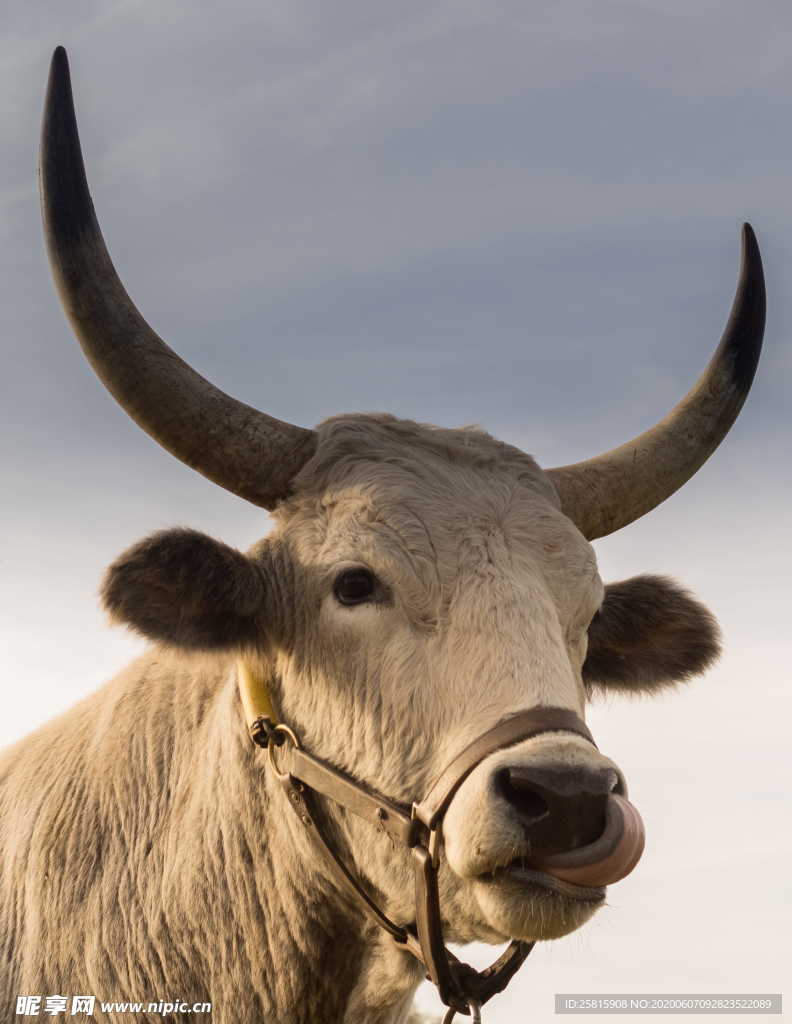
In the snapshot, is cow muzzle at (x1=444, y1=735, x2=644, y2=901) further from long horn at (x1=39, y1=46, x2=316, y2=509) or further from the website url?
long horn at (x1=39, y1=46, x2=316, y2=509)

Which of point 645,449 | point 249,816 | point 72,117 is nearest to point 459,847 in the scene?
point 249,816

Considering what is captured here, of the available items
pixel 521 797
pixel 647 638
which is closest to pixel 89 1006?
pixel 521 797

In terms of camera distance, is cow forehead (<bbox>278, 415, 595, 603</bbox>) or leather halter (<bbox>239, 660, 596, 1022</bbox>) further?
cow forehead (<bbox>278, 415, 595, 603</bbox>)

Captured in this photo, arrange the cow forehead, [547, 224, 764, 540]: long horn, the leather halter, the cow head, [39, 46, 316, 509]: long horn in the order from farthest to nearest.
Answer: [547, 224, 764, 540]: long horn < [39, 46, 316, 509]: long horn < the cow forehead < the leather halter < the cow head

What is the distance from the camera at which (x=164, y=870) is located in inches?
193

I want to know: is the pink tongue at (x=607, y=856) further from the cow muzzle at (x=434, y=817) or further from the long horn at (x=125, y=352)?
the long horn at (x=125, y=352)

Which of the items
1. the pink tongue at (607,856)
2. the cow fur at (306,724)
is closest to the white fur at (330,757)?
the cow fur at (306,724)

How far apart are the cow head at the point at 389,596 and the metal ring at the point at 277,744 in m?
0.04

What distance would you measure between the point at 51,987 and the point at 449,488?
2470 millimetres

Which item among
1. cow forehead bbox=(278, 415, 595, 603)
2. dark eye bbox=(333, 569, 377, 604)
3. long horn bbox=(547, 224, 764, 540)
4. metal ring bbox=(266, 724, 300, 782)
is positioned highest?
long horn bbox=(547, 224, 764, 540)

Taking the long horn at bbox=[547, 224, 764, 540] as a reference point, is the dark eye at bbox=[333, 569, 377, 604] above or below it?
below

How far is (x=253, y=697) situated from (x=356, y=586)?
64 cm

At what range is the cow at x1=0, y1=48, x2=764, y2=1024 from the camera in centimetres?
396

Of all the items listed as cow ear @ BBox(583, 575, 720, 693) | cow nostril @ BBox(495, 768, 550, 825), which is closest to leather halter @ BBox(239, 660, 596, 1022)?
cow nostril @ BBox(495, 768, 550, 825)
